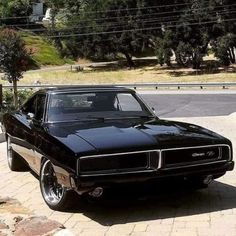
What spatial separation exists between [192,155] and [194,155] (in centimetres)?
3

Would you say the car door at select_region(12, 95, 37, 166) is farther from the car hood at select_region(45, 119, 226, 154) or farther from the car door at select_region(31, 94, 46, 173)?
the car hood at select_region(45, 119, 226, 154)

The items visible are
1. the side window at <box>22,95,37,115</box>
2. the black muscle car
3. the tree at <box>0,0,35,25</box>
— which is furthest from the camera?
the tree at <box>0,0,35,25</box>

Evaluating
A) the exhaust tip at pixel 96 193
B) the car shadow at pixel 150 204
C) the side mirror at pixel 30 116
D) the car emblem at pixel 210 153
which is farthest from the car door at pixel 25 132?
the car emblem at pixel 210 153

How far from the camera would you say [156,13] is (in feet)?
192

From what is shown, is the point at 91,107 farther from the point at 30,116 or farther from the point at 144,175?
the point at 144,175

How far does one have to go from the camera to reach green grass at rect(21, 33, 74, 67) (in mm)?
73250

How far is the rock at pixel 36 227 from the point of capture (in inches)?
204

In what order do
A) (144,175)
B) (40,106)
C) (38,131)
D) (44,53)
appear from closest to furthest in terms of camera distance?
(144,175), (38,131), (40,106), (44,53)

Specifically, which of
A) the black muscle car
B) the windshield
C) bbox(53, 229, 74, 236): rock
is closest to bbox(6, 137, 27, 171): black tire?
Answer: the black muscle car

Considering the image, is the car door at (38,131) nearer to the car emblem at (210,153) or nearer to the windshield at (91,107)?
the windshield at (91,107)

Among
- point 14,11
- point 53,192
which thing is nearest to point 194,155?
point 53,192

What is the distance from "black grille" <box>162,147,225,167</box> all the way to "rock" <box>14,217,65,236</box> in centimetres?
138

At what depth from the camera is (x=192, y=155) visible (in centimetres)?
604

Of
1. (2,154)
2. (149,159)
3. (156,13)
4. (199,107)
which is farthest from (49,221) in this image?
(156,13)
